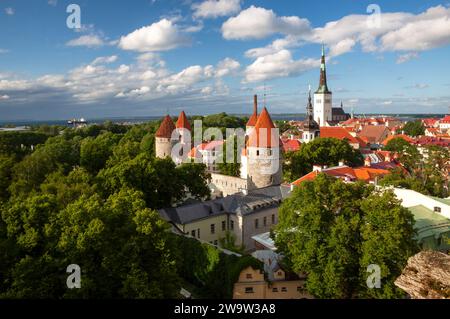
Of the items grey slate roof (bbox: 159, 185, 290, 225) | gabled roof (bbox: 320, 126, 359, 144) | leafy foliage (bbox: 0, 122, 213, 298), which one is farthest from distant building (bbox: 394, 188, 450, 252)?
gabled roof (bbox: 320, 126, 359, 144)

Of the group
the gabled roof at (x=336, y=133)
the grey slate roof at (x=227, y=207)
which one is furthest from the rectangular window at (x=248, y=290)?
the gabled roof at (x=336, y=133)

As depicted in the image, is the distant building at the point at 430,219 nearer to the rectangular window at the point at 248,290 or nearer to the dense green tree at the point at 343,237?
the dense green tree at the point at 343,237

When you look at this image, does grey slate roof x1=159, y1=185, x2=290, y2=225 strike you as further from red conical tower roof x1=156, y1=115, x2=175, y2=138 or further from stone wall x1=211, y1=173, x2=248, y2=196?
red conical tower roof x1=156, y1=115, x2=175, y2=138

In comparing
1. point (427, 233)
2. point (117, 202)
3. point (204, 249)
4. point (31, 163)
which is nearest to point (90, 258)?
point (117, 202)

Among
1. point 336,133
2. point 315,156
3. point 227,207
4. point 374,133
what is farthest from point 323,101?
point 227,207

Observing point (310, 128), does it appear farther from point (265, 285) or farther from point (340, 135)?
point (265, 285)
